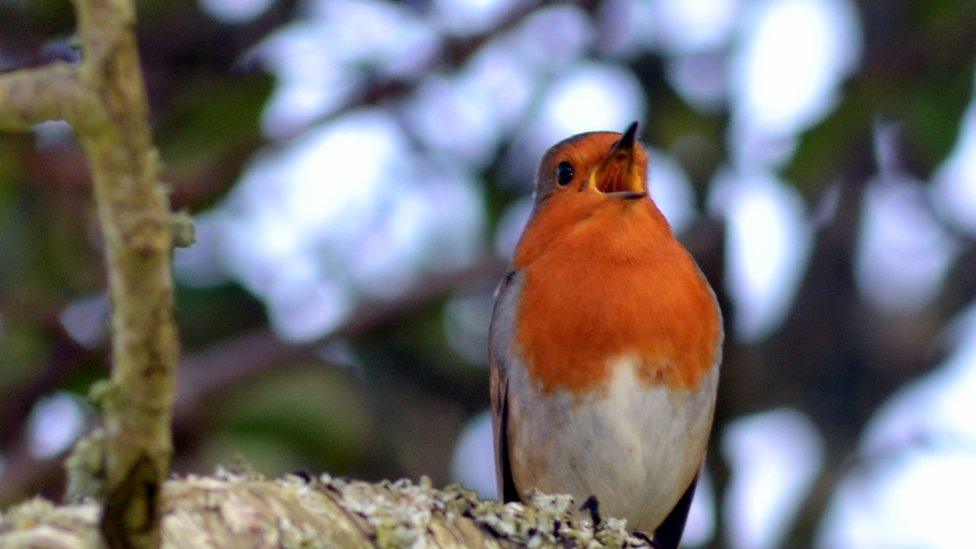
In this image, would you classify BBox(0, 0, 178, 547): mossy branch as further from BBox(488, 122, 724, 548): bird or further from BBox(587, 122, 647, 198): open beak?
BBox(587, 122, 647, 198): open beak

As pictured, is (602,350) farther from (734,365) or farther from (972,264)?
(972,264)

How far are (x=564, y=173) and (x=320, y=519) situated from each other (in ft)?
10.4

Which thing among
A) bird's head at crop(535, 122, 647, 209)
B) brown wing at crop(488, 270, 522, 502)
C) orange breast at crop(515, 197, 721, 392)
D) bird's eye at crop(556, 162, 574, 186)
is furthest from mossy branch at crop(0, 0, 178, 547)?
bird's eye at crop(556, 162, 574, 186)

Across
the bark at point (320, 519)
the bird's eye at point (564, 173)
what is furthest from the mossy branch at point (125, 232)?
the bird's eye at point (564, 173)

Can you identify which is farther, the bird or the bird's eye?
the bird's eye

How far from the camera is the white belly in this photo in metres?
5.08

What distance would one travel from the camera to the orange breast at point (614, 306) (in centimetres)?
507

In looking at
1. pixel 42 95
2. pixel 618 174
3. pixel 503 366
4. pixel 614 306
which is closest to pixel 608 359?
pixel 614 306

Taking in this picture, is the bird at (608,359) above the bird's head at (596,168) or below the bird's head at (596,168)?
below

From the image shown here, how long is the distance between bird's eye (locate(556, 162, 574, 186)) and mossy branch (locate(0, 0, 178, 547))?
382cm

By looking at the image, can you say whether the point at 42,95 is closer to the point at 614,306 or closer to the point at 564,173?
the point at 614,306

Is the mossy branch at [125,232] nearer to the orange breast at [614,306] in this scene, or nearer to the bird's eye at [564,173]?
the orange breast at [614,306]

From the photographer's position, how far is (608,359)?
5047mm

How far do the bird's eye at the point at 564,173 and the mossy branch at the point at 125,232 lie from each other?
12.5 feet
